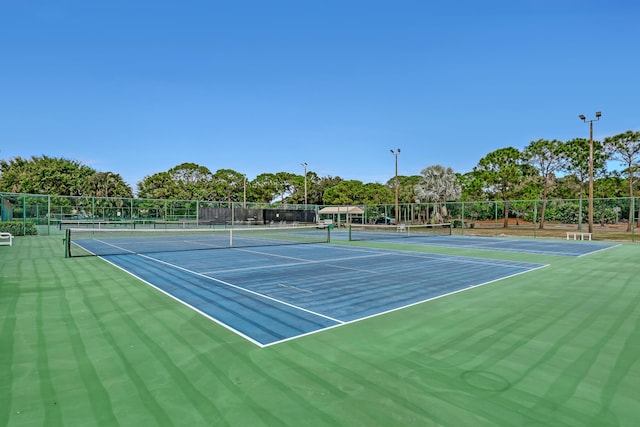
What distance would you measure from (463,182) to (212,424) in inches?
2082

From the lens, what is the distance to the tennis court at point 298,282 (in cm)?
539

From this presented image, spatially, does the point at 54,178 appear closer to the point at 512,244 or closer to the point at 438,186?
the point at 438,186

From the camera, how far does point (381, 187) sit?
65.0 meters

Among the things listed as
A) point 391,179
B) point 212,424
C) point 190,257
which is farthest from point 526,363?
point 391,179

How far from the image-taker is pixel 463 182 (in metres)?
50.7

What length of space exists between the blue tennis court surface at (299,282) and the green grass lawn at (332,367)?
0.44 m

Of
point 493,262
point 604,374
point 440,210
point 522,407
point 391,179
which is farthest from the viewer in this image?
point 391,179

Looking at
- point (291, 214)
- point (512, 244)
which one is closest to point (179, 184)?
point (291, 214)

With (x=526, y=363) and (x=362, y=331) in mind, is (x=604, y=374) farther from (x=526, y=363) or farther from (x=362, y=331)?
(x=362, y=331)

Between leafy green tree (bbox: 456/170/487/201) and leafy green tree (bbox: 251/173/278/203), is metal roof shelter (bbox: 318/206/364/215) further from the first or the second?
leafy green tree (bbox: 251/173/278/203)

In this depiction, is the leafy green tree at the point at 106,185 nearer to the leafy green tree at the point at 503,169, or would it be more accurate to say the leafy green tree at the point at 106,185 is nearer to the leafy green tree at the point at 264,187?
the leafy green tree at the point at 264,187

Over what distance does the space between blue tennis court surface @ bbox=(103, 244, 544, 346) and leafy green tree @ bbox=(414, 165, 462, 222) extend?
33.3 meters

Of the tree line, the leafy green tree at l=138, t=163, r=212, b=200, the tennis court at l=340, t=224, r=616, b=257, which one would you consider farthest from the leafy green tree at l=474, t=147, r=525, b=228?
the leafy green tree at l=138, t=163, r=212, b=200

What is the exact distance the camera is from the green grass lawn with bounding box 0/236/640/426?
2.82m
